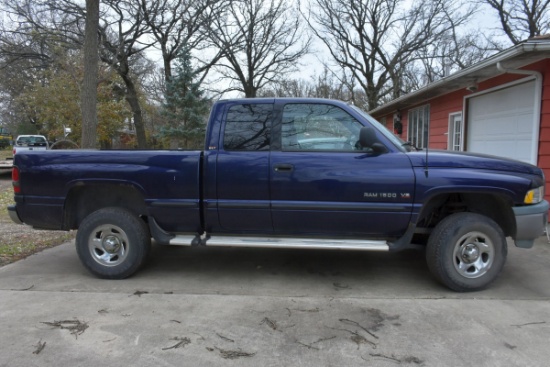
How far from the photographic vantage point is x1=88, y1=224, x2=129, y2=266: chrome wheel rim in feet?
13.9

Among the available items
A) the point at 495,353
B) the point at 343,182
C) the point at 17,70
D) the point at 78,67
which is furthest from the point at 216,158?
the point at 17,70

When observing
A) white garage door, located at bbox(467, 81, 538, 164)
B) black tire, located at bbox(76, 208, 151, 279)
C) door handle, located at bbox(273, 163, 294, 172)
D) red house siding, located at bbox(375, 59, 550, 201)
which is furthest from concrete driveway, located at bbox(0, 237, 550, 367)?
white garage door, located at bbox(467, 81, 538, 164)

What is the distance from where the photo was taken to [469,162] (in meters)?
3.82

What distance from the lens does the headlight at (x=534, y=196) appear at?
3.83 m

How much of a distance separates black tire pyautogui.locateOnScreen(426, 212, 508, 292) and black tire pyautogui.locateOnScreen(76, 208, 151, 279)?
3.19m

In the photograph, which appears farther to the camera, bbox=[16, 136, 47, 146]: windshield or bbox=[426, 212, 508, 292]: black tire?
bbox=[16, 136, 47, 146]: windshield

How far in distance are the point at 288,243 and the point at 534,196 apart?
2589 millimetres

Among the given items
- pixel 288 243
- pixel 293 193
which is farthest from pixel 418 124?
pixel 288 243

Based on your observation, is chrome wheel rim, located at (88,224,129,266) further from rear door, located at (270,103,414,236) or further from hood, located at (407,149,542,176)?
Result: hood, located at (407,149,542,176)

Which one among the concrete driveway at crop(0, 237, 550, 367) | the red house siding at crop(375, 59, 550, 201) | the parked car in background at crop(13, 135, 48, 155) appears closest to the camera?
the concrete driveway at crop(0, 237, 550, 367)

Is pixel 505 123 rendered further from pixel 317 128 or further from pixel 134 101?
pixel 134 101

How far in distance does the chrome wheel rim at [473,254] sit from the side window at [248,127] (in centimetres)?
228

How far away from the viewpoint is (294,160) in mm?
3947

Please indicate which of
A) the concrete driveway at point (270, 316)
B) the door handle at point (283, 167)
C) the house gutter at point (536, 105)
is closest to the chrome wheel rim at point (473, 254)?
the concrete driveway at point (270, 316)
